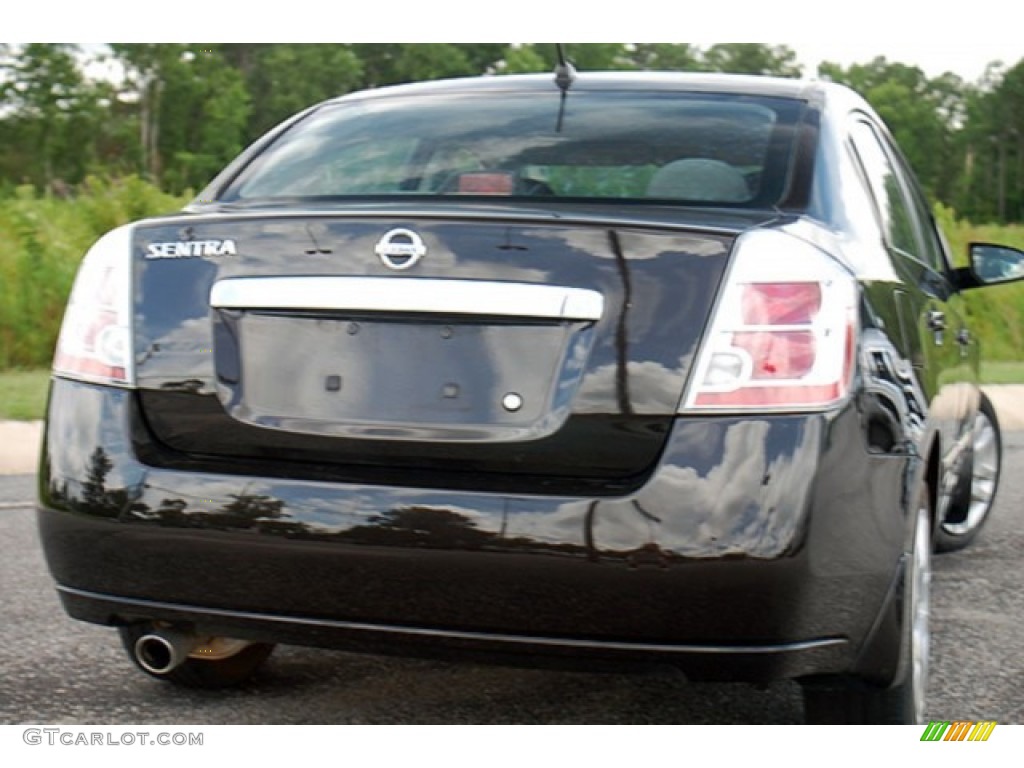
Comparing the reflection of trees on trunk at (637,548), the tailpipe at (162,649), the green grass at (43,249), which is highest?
the reflection of trees on trunk at (637,548)

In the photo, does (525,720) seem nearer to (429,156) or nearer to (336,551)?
(336,551)

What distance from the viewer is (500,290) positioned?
105 inches

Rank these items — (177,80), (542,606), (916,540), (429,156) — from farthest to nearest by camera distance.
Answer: (177,80)
(429,156)
(916,540)
(542,606)

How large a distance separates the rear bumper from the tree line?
35.9 m

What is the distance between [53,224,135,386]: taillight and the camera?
294 centimetres

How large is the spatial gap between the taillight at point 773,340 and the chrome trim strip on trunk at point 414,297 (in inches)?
8.7

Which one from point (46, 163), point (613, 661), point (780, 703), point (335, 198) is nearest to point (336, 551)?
point (613, 661)

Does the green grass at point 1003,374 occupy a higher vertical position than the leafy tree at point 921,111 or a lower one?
higher

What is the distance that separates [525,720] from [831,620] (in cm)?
103

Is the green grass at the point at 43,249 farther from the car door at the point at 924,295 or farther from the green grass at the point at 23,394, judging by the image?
the car door at the point at 924,295

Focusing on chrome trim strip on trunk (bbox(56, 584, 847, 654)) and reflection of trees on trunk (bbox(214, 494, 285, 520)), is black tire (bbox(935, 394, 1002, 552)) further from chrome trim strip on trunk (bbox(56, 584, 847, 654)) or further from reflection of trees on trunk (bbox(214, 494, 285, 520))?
reflection of trees on trunk (bbox(214, 494, 285, 520))

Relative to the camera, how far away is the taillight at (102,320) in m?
2.94
